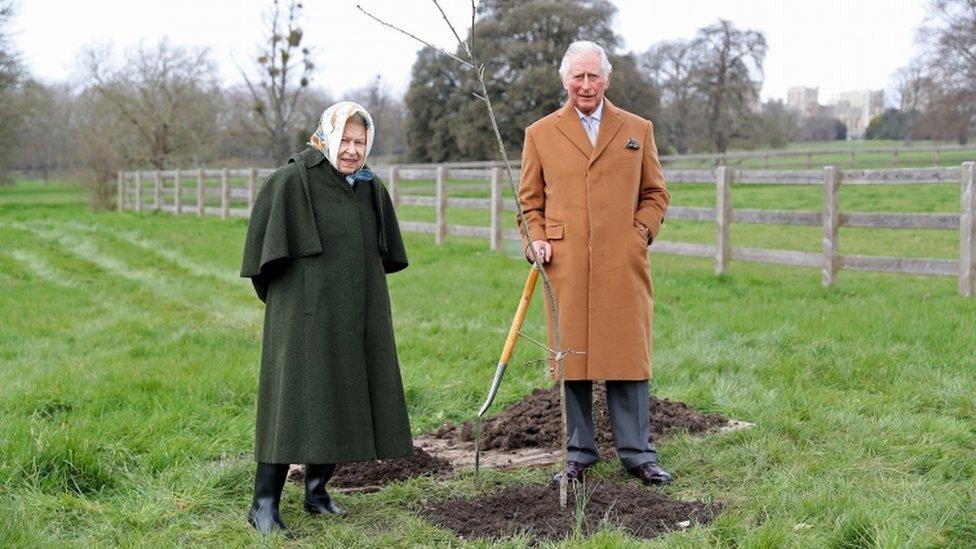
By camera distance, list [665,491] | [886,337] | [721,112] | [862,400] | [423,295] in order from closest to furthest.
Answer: [665,491] → [862,400] → [886,337] → [423,295] → [721,112]

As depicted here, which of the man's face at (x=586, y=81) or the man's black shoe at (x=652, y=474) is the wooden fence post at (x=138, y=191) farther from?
the man's black shoe at (x=652, y=474)

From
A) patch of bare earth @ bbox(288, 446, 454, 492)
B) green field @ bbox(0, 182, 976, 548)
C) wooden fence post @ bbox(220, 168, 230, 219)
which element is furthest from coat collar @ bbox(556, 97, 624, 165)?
wooden fence post @ bbox(220, 168, 230, 219)

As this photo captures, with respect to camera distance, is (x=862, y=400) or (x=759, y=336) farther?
Answer: (x=759, y=336)

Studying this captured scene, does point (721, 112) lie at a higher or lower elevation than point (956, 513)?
higher

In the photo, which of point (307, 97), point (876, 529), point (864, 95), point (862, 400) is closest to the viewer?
point (876, 529)

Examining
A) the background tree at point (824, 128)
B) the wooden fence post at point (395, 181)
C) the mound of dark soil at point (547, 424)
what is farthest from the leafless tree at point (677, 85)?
the mound of dark soil at point (547, 424)

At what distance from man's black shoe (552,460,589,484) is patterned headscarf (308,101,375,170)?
167 cm

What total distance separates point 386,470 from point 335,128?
179 cm

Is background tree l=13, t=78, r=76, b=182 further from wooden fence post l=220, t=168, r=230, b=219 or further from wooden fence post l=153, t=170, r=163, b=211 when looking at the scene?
wooden fence post l=220, t=168, r=230, b=219

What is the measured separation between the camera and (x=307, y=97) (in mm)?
42656

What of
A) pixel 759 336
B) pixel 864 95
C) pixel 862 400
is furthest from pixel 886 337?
pixel 864 95

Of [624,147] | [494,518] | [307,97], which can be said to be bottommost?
[494,518]

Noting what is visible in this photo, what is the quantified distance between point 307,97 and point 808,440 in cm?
3897

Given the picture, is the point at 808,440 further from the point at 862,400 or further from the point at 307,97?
the point at 307,97
